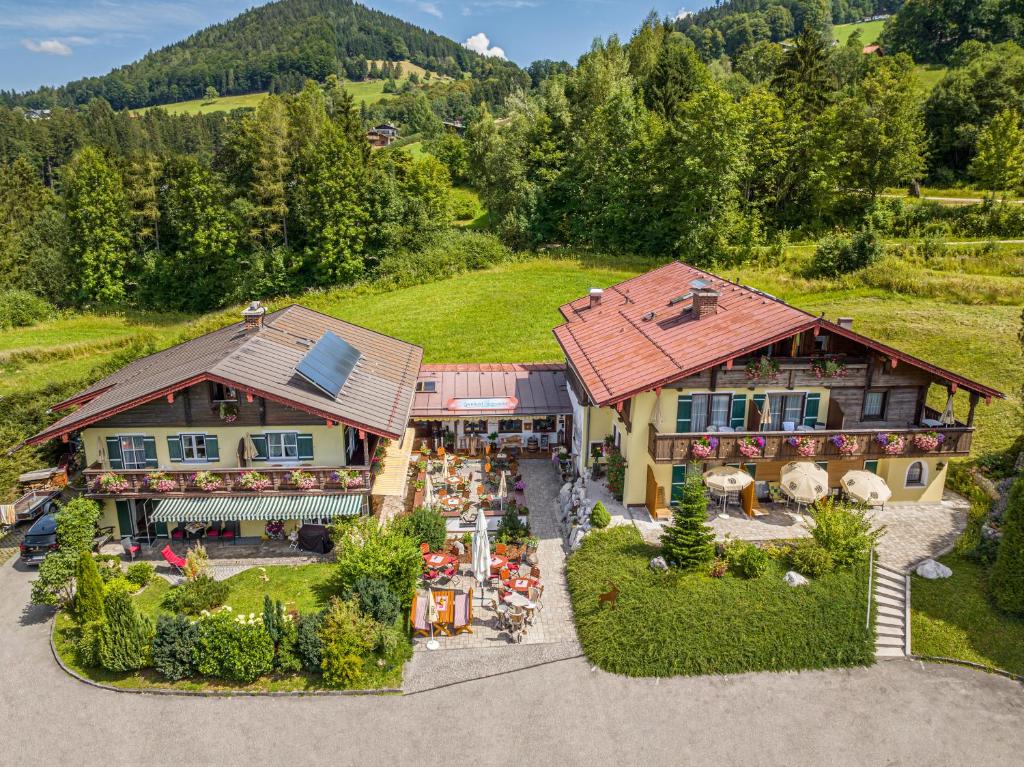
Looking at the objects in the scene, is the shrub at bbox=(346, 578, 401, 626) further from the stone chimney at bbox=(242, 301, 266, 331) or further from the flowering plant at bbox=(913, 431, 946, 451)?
the flowering plant at bbox=(913, 431, 946, 451)

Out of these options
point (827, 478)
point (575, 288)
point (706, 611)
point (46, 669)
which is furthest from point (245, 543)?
point (575, 288)

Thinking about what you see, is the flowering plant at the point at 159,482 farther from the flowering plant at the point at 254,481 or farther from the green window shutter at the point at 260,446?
the green window shutter at the point at 260,446

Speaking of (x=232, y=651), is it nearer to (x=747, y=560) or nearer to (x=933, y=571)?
(x=747, y=560)

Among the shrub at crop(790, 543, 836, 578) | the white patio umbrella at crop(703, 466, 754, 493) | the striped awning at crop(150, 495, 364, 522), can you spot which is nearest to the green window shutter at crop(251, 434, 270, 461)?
the striped awning at crop(150, 495, 364, 522)

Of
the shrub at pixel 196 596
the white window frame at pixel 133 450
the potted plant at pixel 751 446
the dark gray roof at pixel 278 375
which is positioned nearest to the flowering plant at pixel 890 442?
the potted plant at pixel 751 446

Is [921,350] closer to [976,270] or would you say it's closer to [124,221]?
[976,270]

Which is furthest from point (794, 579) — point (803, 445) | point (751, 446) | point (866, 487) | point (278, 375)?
point (278, 375)
